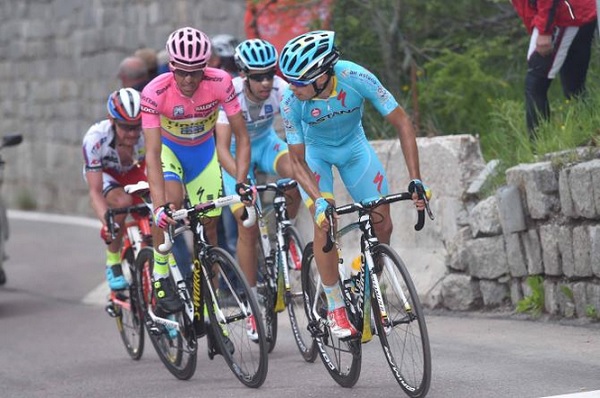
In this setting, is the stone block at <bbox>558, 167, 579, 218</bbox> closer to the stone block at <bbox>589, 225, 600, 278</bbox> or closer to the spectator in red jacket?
the stone block at <bbox>589, 225, 600, 278</bbox>

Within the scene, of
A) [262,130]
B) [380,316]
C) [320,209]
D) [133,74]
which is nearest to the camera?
[380,316]

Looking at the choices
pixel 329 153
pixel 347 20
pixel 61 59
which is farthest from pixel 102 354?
pixel 61 59

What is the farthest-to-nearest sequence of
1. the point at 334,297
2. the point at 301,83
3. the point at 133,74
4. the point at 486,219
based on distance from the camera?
the point at 133,74
the point at 486,219
the point at 334,297
the point at 301,83

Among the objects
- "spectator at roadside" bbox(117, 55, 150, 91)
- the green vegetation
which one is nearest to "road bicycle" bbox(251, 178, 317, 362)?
the green vegetation

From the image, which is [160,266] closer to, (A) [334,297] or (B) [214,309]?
(B) [214,309]

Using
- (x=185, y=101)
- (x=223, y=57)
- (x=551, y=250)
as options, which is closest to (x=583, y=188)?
(x=551, y=250)

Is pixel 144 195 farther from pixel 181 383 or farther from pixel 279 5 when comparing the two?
pixel 279 5

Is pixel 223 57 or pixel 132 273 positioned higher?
pixel 223 57

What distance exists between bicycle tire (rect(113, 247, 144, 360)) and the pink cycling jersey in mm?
1319

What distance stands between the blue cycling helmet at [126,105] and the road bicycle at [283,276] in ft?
4.04

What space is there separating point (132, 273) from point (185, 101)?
5.04 feet

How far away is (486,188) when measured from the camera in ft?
35.7

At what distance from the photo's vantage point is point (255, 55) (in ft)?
31.9

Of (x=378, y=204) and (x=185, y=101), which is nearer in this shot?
(x=378, y=204)
